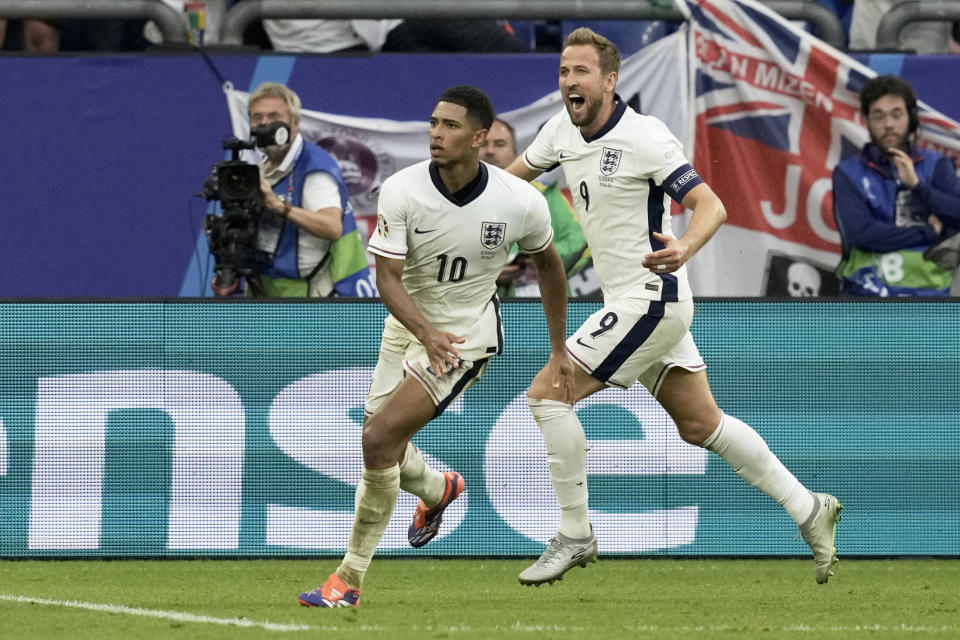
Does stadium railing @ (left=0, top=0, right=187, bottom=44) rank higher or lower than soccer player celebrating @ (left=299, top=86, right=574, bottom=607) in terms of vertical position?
higher

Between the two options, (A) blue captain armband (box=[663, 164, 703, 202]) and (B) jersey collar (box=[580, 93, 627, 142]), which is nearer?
(A) blue captain armband (box=[663, 164, 703, 202])

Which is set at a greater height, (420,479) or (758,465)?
(758,465)

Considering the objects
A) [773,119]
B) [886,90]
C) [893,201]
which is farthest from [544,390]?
[773,119]

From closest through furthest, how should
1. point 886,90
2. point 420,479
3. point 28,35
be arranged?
point 420,479
point 886,90
point 28,35

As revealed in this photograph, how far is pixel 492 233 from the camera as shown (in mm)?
6922

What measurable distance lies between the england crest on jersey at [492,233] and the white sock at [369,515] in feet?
3.28

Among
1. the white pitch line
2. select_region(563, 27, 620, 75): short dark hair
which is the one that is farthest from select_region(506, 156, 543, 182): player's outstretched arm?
the white pitch line

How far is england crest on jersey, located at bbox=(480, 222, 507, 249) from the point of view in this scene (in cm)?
691

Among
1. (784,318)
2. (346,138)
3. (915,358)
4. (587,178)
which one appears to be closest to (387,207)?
(587,178)

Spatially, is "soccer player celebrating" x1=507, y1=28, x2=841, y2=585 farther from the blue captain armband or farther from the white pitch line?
the white pitch line

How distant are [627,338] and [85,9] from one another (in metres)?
5.41

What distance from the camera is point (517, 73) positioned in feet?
36.1

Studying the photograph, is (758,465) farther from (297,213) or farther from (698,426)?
(297,213)

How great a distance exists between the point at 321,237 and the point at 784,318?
107 inches
